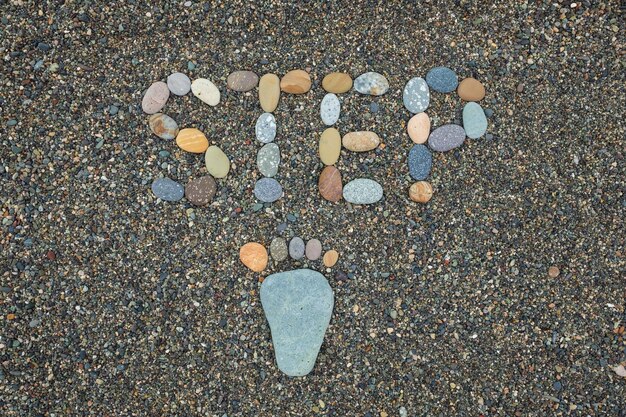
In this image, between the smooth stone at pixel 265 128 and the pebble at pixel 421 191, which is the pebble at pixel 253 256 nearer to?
the smooth stone at pixel 265 128

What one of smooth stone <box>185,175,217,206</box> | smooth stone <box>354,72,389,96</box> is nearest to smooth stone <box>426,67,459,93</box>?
smooth stone <box>354,72,389,96</box>

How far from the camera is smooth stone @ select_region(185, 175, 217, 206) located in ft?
4.21

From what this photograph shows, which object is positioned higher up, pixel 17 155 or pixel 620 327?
pixel 17 155

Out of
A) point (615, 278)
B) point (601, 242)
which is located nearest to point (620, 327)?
point (615, 278)

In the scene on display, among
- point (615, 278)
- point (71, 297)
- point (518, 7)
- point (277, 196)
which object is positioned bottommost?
point (71, 297)

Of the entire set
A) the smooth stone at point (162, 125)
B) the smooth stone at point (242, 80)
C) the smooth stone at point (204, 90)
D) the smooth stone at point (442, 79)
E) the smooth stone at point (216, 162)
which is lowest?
the smooth stone at point (216, 162)

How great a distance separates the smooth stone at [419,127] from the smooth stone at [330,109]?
206 mm

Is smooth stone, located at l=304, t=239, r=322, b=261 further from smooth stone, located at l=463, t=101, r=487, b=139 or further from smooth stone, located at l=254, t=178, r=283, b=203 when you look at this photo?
smooth stone, located at l=463, t=101, r=487, b=139

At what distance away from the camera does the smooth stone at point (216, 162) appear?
1.29 metres

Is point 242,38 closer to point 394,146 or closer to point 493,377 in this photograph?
point 394,146

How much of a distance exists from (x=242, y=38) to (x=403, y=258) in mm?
760

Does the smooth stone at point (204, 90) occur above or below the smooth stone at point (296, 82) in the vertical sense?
below

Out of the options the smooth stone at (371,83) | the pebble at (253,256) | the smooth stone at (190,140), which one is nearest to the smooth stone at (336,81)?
the smooth stone at (371,83)

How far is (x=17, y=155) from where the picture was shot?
127cm
